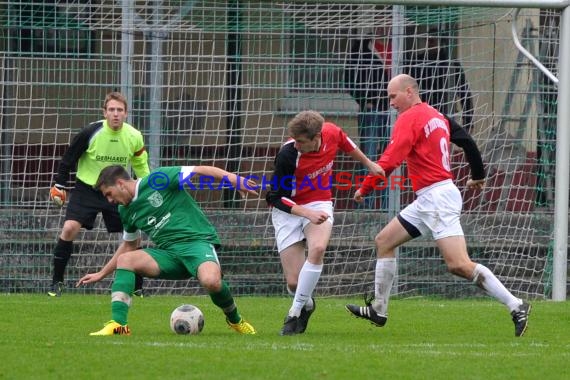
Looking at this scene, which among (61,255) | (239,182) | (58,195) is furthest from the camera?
(61,255)

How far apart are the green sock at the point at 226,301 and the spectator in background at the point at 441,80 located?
5577 millimetres

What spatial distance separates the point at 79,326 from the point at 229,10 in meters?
4.92

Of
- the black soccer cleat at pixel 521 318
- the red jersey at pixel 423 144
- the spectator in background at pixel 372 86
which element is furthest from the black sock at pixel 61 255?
the black soccer cleat at pixel 521 318

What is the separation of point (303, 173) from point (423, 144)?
893 millimetres

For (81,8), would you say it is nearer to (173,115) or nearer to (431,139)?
(173,115)

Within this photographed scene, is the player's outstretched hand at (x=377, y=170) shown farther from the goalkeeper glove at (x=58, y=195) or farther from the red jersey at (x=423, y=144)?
the goalkeeper glove at (x=58, y=195)

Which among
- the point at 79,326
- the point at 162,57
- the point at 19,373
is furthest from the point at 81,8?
the point at 19,373

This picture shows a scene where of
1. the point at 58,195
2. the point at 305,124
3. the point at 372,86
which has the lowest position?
the point at 58,195

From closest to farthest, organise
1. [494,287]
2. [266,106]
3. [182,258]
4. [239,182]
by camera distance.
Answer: [239,182]
[182,258]
[494,287]
[266,106]

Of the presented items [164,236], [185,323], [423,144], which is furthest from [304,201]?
[185,323]

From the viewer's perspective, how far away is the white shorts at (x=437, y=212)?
29.8ft

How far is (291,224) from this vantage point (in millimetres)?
9266

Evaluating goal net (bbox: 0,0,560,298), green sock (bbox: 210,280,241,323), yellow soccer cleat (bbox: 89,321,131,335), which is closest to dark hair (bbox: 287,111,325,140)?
green sock (bbox: 210,280,241,323)

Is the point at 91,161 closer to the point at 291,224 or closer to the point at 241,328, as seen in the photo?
the point at 291,224
